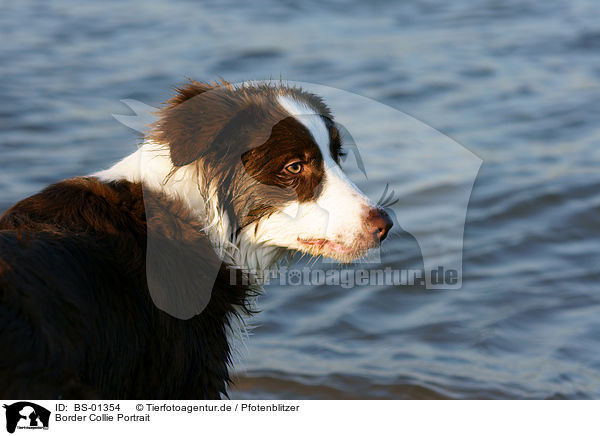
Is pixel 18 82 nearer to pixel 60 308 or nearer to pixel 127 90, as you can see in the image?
pixel 127 90

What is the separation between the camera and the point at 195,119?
352 centimetres

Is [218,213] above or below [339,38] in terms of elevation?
below

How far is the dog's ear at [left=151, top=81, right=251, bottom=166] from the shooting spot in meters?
3.46

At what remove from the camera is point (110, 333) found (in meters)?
A: 3.05

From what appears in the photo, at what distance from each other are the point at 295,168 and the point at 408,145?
403cm

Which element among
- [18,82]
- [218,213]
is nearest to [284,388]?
[218,213]

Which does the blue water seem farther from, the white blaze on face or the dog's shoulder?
the dog's shoulder

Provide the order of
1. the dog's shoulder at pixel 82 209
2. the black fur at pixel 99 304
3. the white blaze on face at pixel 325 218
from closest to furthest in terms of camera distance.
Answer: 1. the black fur at pixel 99 304
2. the dog's shoulder at pixel 82 209
3. the white blaze on face at pixel 325 218

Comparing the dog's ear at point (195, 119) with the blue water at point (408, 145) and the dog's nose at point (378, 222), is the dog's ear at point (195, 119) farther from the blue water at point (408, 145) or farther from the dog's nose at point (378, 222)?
the blue water at point (408, 145)

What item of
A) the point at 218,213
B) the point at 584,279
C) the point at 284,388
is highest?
the point at 218,213

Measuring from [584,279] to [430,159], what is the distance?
6.54 feet
